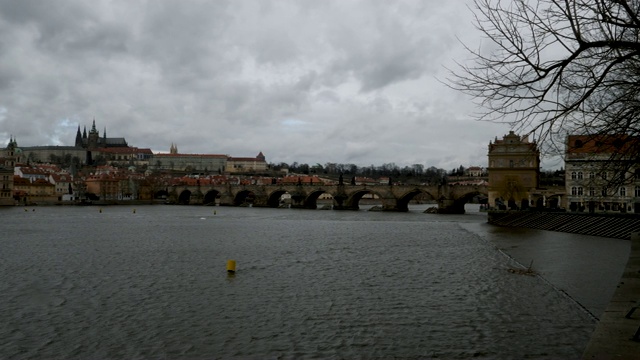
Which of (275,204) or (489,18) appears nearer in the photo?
(489,18)

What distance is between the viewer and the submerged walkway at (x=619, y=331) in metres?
7.23

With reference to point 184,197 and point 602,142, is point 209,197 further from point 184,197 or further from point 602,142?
point 602,142

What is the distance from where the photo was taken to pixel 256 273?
18391 mm

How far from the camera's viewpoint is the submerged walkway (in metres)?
7.23

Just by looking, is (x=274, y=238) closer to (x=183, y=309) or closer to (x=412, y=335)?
(x=183, y=309)

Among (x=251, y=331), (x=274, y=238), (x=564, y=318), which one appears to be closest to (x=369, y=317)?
(x=251, y=331)

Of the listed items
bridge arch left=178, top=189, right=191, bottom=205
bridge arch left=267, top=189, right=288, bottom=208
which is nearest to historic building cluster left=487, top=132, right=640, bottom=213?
bridge arch left=267, top=189, right=288, bottom=208

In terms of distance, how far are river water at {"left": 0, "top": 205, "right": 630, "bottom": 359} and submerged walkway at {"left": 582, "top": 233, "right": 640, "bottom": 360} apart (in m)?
0.75

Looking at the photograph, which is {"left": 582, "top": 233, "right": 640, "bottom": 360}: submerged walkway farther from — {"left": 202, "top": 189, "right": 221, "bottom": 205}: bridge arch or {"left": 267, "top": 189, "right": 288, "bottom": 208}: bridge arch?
{"left": 202, "top": 189, "right": 221, "bottom": 205}: bridge arch

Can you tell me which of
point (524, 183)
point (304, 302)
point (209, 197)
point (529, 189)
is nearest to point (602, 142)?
point (304, 302)

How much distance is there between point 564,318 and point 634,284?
1.87 m

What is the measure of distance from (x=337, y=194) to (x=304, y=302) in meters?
71.9

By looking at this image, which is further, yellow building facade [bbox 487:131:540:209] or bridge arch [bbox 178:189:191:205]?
bridge arch [bbox 178:189:191:205]

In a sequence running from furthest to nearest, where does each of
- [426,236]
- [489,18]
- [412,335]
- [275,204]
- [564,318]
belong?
1. [275,204]
2. [426,236]
3. [564,318]
4. [412,335]
5. [489,18]
